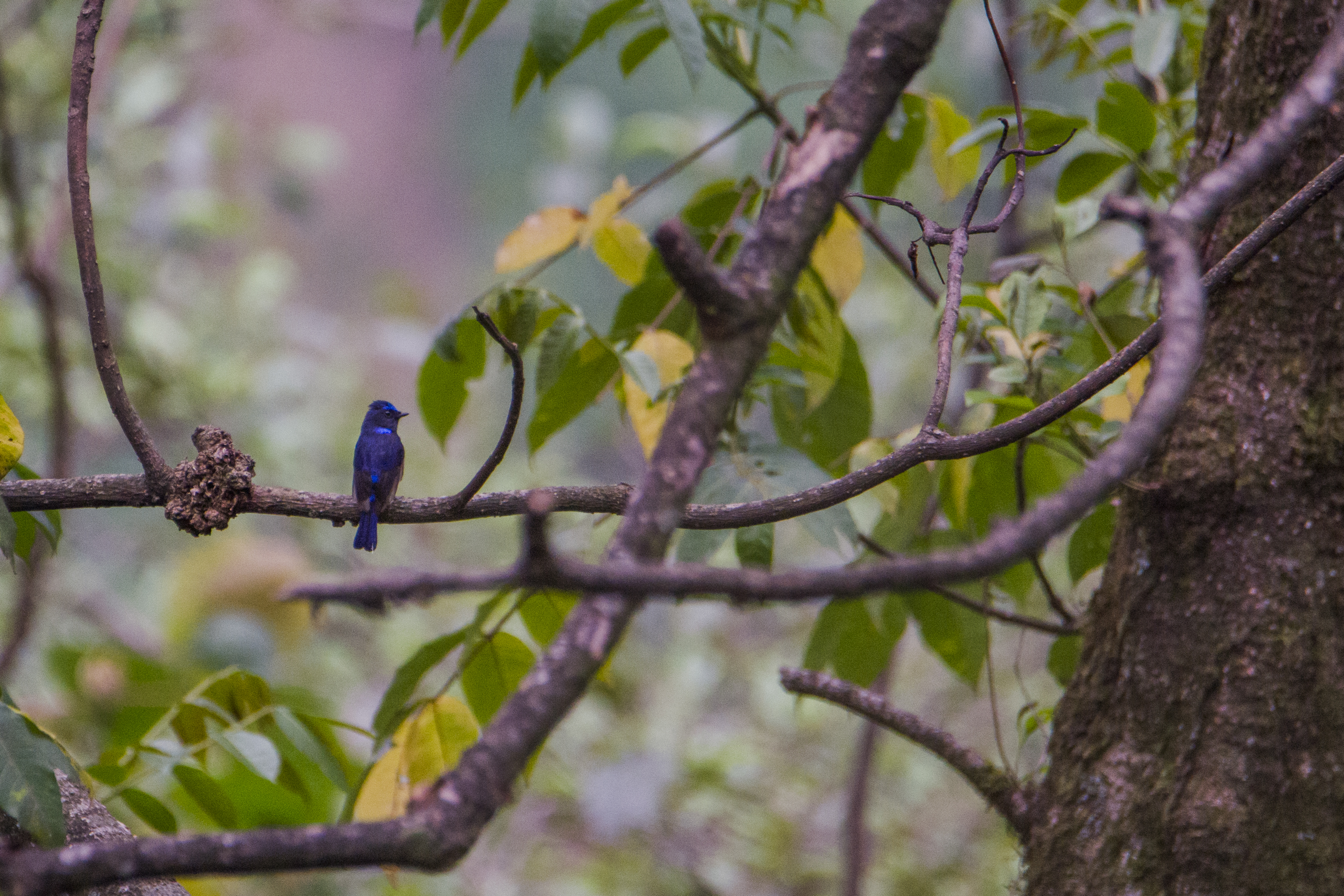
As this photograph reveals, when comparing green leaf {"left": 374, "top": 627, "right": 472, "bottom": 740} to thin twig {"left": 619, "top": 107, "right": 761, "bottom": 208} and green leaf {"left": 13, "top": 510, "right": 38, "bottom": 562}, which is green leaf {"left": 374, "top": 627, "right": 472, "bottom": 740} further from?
thin twig {"left": 619, "top": 107, "right": 761, "bottom": 208}

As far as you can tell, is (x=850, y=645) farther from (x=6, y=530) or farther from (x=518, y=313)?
(x=6, y=530)

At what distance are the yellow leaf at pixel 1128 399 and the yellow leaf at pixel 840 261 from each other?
11.8 inches

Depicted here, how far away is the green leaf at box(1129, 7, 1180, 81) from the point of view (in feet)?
3.55

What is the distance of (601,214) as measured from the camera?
3.73 ft

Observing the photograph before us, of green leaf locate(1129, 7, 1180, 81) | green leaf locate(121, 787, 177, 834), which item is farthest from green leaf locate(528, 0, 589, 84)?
green leaf locate(121, 787, 177, 834)

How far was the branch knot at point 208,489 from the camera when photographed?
0.77 m

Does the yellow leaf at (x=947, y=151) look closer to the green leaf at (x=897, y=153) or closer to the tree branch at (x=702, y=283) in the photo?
the green leaf at (x=897, y=153)

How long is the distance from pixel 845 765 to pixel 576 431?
7.76 ft

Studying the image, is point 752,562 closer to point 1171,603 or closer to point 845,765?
point 1171,603

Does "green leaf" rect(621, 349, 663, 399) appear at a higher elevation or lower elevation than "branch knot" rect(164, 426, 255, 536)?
higher

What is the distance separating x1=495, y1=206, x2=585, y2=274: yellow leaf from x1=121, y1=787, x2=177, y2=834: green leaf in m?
0.62

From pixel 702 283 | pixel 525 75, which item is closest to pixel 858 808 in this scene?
pixel 525 75

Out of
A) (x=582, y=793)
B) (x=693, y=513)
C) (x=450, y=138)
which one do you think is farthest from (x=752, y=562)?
(x=450, y=138)

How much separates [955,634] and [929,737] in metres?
0.26
